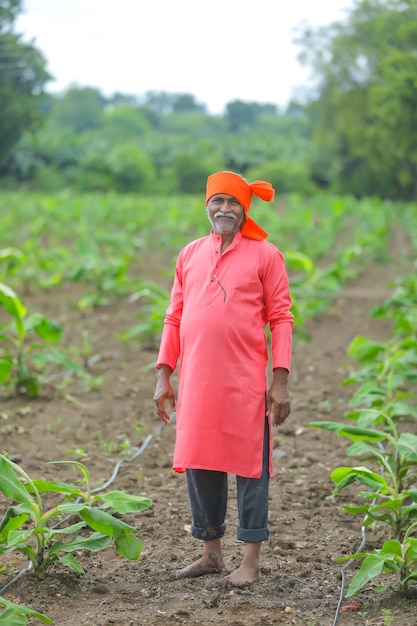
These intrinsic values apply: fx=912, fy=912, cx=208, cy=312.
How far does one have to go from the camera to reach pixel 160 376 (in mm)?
3469

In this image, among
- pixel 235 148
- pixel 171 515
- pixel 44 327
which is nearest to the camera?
pixel 171 515

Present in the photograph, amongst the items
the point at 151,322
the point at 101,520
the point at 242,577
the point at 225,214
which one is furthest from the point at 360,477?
the point at 151,322

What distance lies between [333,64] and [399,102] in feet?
62.7

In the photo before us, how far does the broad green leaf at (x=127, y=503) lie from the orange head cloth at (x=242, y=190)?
41.1 inches

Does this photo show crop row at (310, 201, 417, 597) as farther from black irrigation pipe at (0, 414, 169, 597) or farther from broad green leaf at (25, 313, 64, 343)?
broad green leaf at (25, 313, 64, 343)

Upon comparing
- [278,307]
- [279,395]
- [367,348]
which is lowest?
[367,348]

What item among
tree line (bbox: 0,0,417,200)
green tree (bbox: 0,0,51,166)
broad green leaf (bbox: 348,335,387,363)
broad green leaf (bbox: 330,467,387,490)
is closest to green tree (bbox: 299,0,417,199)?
tree line (bbox: 0,0,417,200)

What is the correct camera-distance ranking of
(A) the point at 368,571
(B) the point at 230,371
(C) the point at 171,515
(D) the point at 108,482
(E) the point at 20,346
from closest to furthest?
1. (A) the point at 368,571
2. (B) the point at 230,371
3. (C) the point at 171,515
4. (D) the point at 108,482
5. (E) the point at 20,346

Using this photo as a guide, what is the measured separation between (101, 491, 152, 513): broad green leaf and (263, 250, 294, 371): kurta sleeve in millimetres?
670

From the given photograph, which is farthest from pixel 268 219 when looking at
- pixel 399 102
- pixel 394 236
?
pixel 399 102

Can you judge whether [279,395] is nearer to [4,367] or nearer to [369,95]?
[4,367]

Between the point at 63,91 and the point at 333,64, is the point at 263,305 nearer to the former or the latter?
the point at 333,64

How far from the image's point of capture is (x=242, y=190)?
3398 mm

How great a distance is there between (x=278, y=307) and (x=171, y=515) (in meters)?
1.44
